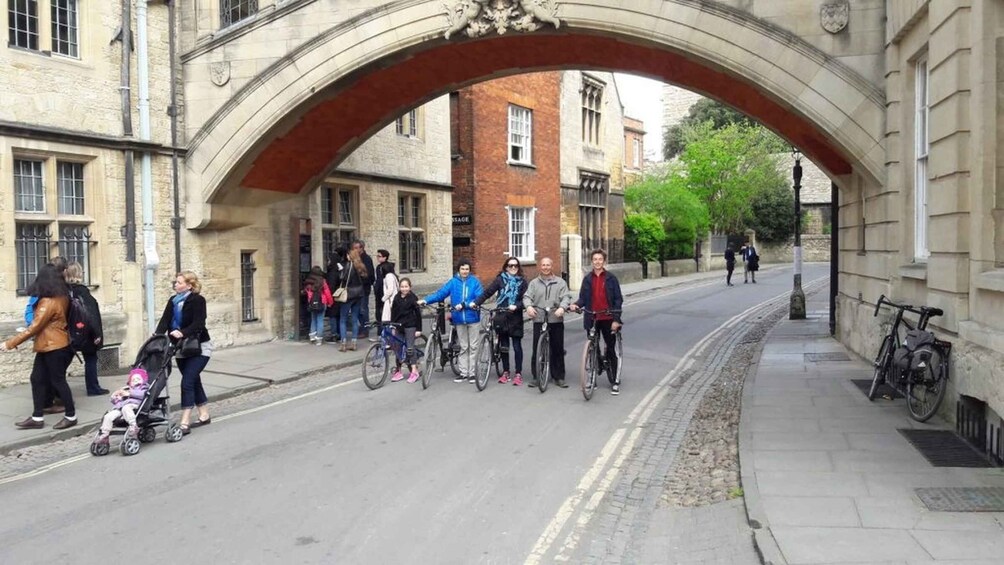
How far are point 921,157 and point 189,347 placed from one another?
8.66 metres

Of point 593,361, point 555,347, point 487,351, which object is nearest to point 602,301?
point 593,361

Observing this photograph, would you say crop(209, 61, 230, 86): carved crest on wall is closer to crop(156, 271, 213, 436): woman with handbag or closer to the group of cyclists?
the group of cyclists

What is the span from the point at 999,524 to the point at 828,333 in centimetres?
1195

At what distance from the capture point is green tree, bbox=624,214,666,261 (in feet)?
130

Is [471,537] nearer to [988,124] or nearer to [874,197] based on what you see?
[988,124]

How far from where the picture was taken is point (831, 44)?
11.4 meters

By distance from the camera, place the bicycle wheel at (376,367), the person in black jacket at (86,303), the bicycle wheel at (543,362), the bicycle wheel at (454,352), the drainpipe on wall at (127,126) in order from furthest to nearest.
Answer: the drainpipe on wall at (127,126) < the bicycle wheel at (454,352) < the bicycle wheel at (376,367) < the bicycle wheel at (543,362) < the person in black jacket at (86,303)

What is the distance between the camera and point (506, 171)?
27.4m

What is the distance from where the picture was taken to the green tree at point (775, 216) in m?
58.1

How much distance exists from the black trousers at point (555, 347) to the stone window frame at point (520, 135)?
16.7m

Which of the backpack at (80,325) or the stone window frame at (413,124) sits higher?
the stone window frame at (413,124)

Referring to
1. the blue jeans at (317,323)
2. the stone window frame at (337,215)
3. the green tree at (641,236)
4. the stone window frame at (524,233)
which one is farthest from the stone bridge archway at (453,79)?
the green tree at (641,236)

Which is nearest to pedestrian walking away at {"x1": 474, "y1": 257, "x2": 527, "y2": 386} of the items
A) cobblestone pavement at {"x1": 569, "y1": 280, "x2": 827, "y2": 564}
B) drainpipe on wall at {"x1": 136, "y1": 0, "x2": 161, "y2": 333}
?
cobblestone pavement at {"x1": 569, "y1": 280, "x2": 827, "y2": 564}

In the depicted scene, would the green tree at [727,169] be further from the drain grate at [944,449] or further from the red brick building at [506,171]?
the drain grate at [944,449]
